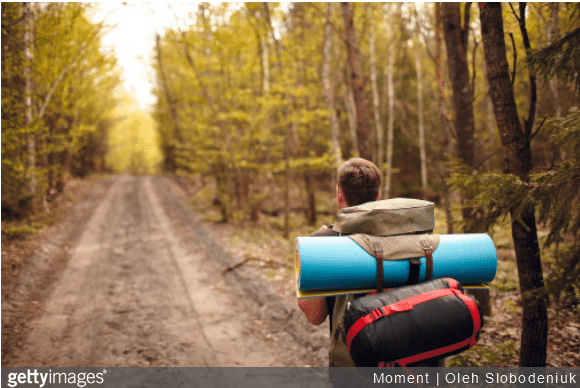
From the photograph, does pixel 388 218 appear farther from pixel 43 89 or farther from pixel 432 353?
pixel 43 89

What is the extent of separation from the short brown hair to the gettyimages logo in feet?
14.4

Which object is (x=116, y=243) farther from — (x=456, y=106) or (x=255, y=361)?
(x=456, y=106)

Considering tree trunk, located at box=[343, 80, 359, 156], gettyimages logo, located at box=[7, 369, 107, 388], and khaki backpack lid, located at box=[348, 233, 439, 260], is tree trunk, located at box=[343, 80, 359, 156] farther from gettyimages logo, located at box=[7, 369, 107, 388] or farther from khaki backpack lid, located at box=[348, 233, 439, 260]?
khaki backpack lid, located at box=[348, 233, 439, 260]

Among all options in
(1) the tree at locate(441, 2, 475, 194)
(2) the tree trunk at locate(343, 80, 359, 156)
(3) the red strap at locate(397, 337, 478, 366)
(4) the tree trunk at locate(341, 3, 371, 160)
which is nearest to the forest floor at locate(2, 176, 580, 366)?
(3) the red strap at locate(397, 337, 478, 366)

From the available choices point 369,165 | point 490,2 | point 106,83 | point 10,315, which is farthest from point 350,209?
point 106,83

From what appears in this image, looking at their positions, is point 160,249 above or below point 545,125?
below

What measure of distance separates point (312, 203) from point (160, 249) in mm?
7047

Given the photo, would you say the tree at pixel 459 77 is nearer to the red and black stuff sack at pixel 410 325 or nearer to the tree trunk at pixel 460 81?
the tree trunk at pixel 460 81

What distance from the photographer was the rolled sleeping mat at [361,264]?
1.75m

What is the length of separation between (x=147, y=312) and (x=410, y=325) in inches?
252

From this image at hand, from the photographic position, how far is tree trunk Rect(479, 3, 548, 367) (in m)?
3.65

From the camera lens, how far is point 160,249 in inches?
452

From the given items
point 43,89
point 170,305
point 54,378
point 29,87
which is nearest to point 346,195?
point 54,378

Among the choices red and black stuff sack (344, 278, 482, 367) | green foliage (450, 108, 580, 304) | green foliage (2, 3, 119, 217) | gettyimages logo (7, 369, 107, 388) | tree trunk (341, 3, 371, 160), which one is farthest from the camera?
tree trunk (341, 3, 371, 160)
